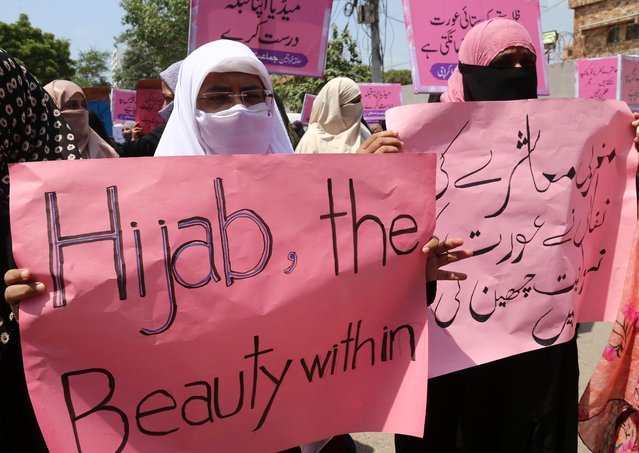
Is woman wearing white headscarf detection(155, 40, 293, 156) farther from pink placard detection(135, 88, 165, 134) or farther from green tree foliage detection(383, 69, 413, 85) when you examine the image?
green tree foliage detection(383, 69, 413, 85)

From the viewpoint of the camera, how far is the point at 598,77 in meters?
7.75

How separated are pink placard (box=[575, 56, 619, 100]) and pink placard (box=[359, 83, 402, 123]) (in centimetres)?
273

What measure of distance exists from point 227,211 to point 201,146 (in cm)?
38

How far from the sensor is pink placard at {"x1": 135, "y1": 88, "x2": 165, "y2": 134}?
6.03 metres

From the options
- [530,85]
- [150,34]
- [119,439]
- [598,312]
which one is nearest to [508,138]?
[530,85]

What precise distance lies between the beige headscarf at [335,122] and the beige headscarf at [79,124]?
1244 mm

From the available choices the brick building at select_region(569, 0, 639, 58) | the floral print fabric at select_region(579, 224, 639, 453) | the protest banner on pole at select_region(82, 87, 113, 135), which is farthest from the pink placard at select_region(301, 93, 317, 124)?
the brick building at select_region(569, 0, 639, 58)

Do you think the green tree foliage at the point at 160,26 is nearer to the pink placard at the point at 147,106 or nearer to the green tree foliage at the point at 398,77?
the green tree foliage at the point at 398,77

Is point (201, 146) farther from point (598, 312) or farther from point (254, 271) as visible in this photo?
point (598, 312)

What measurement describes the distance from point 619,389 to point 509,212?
0.74 m

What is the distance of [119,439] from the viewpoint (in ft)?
3.63

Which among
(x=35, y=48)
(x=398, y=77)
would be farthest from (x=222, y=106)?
(x=35, y=48)

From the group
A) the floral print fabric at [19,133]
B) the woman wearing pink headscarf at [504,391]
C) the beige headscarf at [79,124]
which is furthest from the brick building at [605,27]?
the floral print fabric at [19,133]

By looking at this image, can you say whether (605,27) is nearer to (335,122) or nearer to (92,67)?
(335,122)
